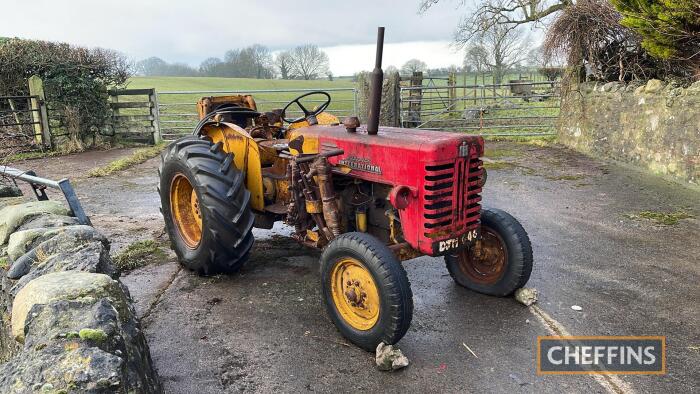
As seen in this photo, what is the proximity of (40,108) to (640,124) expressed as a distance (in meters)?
12.0

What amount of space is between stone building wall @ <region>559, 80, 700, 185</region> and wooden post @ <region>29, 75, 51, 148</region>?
11328 millimetres

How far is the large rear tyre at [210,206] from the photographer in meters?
3.96

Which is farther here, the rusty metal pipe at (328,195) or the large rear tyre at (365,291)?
the rusty metal pipe at (328,195)

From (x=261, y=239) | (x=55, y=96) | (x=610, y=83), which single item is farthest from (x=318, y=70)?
(x=261, y=239)

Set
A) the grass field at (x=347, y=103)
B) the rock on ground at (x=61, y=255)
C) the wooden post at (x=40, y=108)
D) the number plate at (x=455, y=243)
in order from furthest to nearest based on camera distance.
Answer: the grass field at (x=347, y=103) → the wooden post at (x=40, y=108) → the number plate at (x=455, y=243) → the rock on ground at (x=61, y=255)

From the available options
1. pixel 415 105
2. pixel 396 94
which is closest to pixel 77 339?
pixel 396 94

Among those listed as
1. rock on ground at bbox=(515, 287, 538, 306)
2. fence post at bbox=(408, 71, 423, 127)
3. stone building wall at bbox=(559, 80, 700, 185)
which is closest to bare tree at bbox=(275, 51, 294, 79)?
fence post at bbox=(408, 71, 423, 127)

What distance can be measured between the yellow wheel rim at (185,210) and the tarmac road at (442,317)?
34cm

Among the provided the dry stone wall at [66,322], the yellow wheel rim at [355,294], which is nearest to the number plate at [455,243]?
the yellow wheel rim at [355,294]

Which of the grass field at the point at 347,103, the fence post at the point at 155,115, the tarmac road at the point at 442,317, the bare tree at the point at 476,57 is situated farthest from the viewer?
the bare tree at the point at 476,57

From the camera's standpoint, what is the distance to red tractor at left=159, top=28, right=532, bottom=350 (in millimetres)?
3190

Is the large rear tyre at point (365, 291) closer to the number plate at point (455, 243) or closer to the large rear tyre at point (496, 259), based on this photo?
A: the number plate at point (455, 243)

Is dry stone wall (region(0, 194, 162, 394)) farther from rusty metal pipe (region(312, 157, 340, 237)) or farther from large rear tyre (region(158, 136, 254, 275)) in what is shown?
rusty metal pipe (region(312, 157, 340, 237))

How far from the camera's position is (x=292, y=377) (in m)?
2.96
